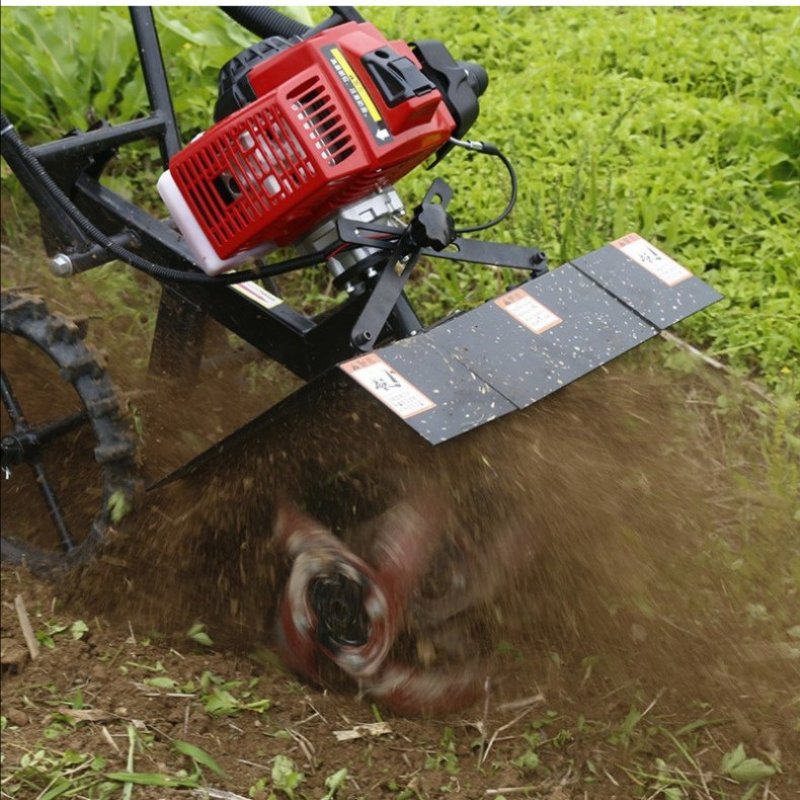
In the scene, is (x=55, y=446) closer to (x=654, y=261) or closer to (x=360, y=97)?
(x=360, y=97)

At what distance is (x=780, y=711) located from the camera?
2459 mm

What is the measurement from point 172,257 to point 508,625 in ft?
3.61

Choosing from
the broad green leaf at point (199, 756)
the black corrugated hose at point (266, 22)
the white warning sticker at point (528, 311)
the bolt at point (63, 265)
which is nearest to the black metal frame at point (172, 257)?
the bolt at point (63, 265)

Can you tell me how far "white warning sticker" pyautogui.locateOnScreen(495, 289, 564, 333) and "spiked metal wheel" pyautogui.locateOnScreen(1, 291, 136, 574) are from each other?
96 cm

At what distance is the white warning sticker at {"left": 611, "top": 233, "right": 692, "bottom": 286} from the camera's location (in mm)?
2525

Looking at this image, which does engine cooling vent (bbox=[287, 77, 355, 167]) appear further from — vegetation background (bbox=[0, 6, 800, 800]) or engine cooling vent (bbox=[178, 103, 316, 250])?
vegetation background (bbox=[0, 6, 800, 800])

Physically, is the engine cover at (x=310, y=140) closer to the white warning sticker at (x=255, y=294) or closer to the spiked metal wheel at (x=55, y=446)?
the white warning sticker at (x=255, y=294)

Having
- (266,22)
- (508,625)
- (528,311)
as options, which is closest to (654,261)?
(528,311)

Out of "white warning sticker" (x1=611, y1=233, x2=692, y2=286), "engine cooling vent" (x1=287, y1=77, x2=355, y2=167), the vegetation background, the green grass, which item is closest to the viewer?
"engine cooling vent" (x1=287, y1=77, x2=355, y2=167)

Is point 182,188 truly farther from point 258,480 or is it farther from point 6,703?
point 6,703

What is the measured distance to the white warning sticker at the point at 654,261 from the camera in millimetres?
2525

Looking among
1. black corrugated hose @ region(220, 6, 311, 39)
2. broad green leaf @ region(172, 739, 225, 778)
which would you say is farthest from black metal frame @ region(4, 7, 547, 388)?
broad green leaf @ region(172, 739, 225, 778)

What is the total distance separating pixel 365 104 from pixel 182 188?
1.44ft

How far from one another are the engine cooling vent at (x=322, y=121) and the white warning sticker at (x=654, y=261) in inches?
23.7
